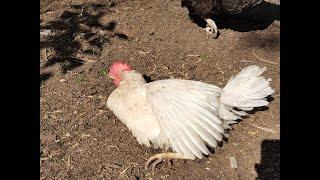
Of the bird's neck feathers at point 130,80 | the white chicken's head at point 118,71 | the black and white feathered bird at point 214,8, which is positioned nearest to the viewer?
the bird's neck feathers at point 130,80

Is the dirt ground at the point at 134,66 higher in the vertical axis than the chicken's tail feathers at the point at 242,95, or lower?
lower

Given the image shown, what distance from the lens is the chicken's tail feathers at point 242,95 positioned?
11.6 feet

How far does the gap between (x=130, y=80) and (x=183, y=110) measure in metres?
0.69

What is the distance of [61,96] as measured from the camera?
165 inches

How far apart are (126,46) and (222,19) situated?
145 cm

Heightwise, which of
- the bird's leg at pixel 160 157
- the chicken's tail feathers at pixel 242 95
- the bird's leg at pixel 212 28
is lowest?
the bird's leg at pixel 160 157

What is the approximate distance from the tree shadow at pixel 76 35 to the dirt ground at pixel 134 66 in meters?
0.01

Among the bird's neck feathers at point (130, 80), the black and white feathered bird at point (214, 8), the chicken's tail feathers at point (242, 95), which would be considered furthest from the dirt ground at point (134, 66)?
the bird's neck feathers at point (130, 80)

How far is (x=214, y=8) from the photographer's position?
A: 5047 mm

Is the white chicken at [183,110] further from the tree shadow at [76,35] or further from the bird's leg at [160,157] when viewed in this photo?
the tree shadow at [76,35]

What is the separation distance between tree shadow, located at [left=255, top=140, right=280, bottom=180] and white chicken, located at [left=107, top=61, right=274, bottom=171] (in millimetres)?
370
